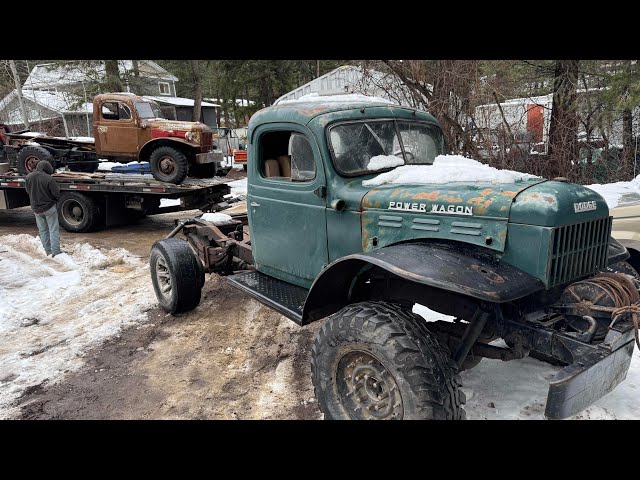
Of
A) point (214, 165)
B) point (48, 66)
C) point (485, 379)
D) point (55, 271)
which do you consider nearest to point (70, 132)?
point (48, 66)

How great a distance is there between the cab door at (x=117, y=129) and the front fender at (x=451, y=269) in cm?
880

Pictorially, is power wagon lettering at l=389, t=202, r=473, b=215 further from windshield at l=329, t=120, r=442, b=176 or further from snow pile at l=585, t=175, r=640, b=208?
snow pile at l=585, t=175, r=640, b=208

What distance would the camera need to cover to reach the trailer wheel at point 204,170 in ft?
36.3

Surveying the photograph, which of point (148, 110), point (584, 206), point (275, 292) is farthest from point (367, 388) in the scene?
point (148, 110)

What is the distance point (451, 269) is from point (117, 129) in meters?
9.93

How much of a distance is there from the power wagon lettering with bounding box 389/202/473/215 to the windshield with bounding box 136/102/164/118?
8952 mm

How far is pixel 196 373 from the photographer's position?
4082 mm

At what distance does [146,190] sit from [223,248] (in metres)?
5.03

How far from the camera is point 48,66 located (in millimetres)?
22375

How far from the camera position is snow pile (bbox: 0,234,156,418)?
4316 mm

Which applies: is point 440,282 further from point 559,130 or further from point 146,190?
point 559,130

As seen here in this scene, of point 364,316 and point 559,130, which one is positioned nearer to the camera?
point 364,316

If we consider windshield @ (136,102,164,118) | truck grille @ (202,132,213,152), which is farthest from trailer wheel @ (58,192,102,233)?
truck grille @ (202,132,213,152)

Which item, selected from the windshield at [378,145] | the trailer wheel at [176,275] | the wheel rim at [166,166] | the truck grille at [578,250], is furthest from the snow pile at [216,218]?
the wheel rim at [166,166]
